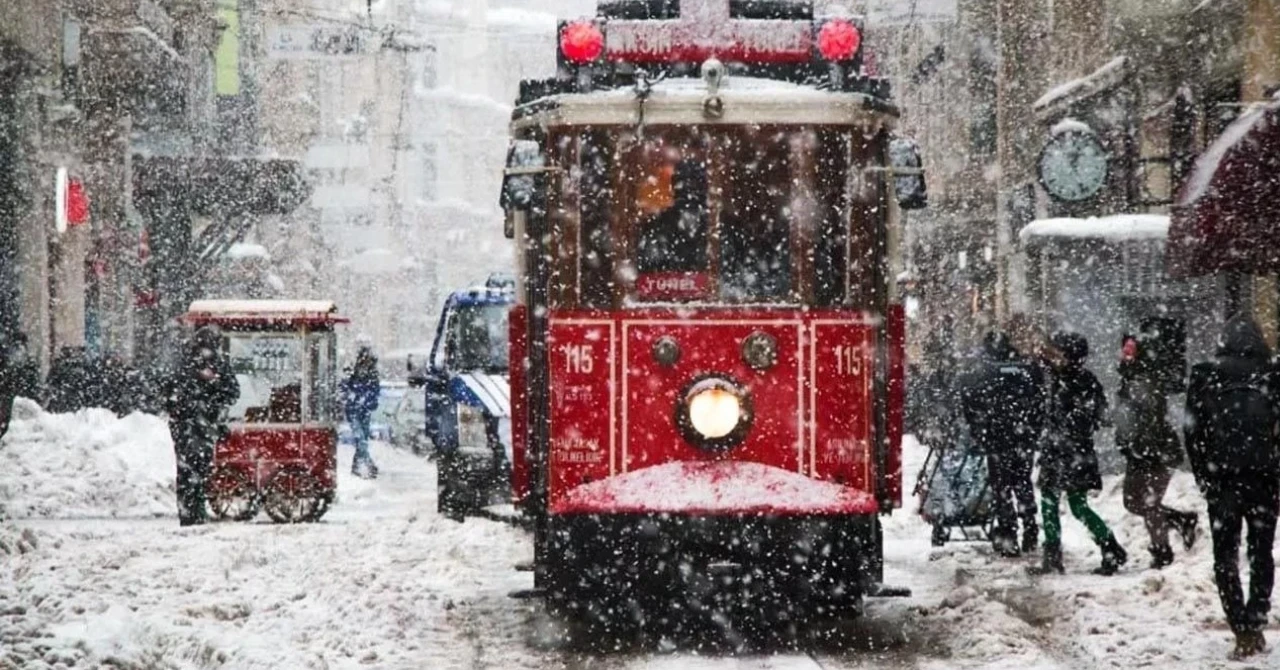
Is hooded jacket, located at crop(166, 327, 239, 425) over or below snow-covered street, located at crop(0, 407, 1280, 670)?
→ over

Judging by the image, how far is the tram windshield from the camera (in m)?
11.2

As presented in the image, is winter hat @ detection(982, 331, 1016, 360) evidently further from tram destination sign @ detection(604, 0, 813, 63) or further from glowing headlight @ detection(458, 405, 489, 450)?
glowing headlight @ detection(458, 405, 489, 450)

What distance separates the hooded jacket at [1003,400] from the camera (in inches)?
615

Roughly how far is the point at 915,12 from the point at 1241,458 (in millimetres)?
20320

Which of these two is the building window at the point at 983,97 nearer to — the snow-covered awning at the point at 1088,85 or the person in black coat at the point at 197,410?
the snow-covered awning at the point at 1088,85

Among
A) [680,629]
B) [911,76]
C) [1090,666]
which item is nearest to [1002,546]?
[680,629]

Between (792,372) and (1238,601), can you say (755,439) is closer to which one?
(792,372)

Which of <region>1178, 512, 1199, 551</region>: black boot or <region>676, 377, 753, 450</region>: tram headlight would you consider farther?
<region>1178, 512, 1199, 551</region>: black boot

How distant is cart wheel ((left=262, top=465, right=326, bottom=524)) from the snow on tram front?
8.50 m

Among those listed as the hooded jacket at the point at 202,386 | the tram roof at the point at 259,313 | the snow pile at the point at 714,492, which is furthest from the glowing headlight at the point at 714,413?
the tram roof at the point at 259,313

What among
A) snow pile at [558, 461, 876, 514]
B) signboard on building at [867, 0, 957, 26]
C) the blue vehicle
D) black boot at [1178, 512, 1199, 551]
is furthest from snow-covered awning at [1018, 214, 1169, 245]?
snow pile at [558, 461, 876, 514]

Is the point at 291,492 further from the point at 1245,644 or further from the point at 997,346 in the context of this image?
the point at 1245,644

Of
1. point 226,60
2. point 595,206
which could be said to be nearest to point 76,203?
point 226,60

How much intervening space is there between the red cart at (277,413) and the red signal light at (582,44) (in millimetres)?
8919
